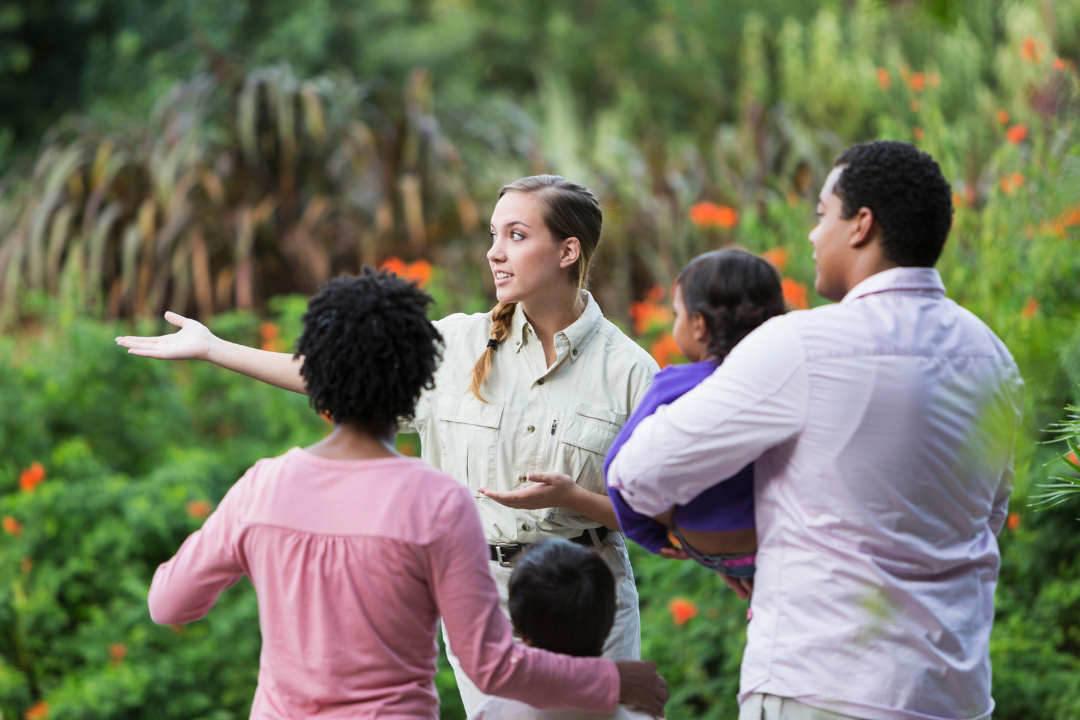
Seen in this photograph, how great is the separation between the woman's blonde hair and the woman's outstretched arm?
0.43 meters

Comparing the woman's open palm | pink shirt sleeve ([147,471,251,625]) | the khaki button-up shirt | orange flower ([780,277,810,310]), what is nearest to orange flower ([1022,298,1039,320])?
orange flower ([780,277,810,310])

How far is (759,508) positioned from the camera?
Answer: 175 cm

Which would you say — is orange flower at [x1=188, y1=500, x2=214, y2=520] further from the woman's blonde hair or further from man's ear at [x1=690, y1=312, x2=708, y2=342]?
man's ear at [x1=690, y1=312, x2=708, y2=342]

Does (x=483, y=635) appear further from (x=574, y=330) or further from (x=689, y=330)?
(x=574, y=330)

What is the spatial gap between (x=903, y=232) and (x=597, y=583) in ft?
2.68

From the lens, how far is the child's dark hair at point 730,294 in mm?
1809

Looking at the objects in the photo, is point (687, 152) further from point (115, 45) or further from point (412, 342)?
point (115, 45)

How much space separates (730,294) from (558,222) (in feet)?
2.13

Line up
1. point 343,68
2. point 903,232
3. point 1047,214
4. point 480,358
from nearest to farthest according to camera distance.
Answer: point 903,232 → point 480,358 → point 1047,214 → point 343,68

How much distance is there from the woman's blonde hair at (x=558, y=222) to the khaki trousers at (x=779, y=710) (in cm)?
94

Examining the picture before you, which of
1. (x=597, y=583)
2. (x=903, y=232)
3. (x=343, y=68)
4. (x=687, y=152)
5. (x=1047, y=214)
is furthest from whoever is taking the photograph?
(x=343, y=68)

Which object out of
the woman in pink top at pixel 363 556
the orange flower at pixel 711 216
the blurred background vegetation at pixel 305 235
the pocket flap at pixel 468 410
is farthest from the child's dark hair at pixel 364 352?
the orange flower at pixel 711 216

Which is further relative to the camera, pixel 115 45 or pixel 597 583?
pixel 115 45

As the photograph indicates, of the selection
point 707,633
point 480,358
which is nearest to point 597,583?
point 480,358
